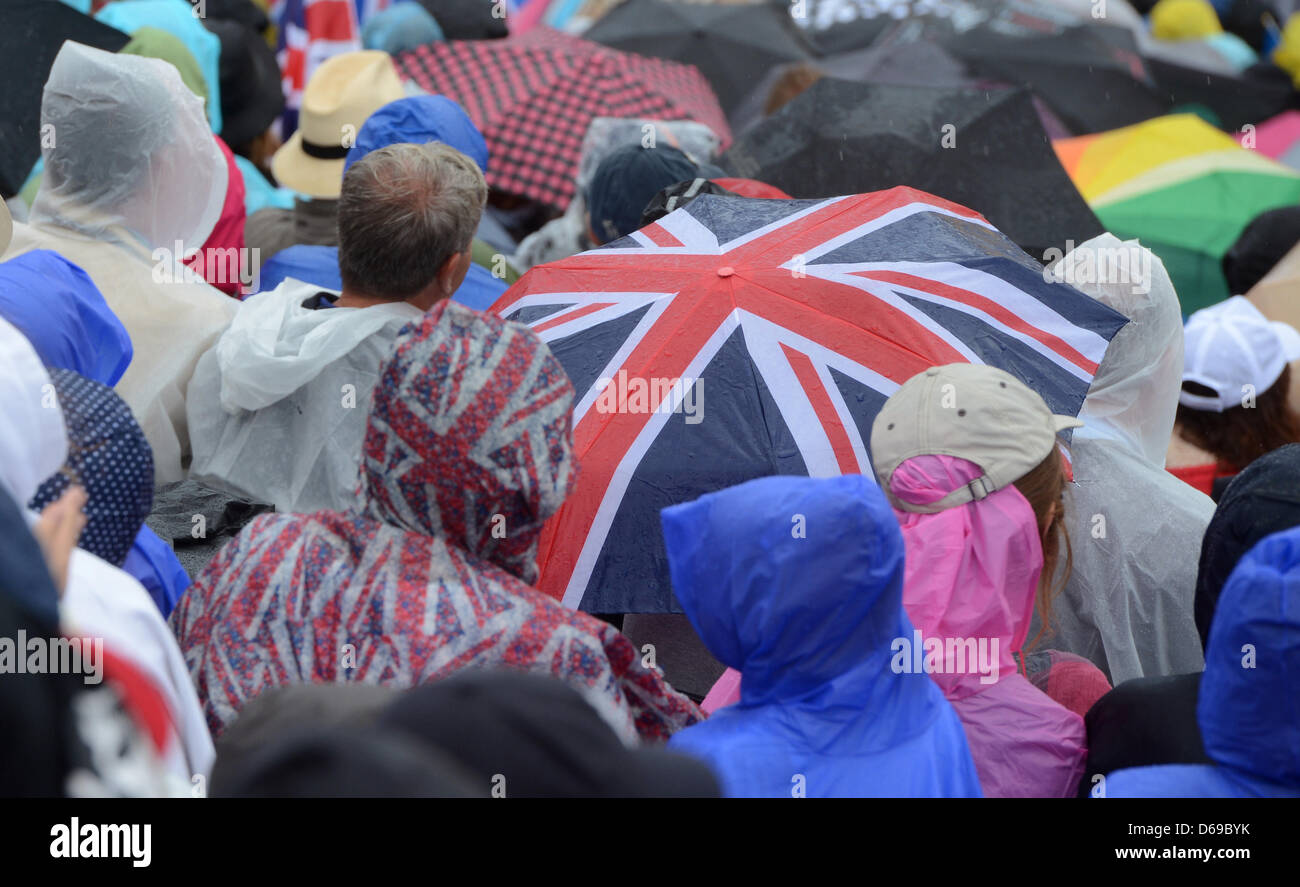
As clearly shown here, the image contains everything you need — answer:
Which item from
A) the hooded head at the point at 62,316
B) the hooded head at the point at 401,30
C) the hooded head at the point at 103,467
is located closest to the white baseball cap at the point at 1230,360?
the hooded head at the point at 62,316

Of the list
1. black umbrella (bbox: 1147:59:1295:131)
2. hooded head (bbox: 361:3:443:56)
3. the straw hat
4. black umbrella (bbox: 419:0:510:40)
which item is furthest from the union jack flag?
black umbrella (bbox: 1147:59:1295:131)

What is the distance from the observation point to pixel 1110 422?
3502 mm

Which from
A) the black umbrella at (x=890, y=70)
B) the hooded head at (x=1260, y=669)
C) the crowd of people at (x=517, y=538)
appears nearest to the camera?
the crowd of people at (x=517, y=538)

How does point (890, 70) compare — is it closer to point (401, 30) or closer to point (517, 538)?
point (401, 30)

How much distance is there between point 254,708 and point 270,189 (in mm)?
4131

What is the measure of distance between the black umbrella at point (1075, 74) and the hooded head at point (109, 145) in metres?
5.80

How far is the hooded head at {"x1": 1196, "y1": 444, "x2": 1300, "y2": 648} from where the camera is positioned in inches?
91.5

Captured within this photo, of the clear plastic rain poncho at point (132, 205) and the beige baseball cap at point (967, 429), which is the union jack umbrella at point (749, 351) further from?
the clear plastic rain poncho at point (132, 205)

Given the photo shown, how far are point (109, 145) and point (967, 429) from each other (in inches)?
85.8

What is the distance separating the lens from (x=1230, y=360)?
3.82 m

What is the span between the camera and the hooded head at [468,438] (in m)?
2.03

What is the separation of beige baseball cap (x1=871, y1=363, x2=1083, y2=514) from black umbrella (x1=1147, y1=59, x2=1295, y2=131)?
731 cm

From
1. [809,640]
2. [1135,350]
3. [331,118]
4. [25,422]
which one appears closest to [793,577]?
[809,640]

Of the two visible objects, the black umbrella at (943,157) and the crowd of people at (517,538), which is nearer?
the crowd of people at (517,538)
